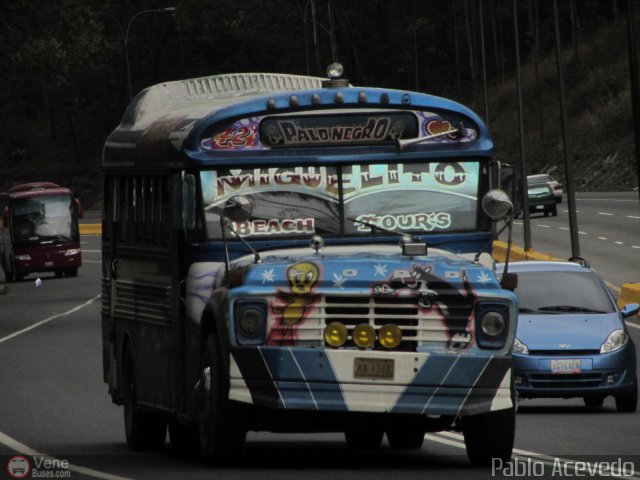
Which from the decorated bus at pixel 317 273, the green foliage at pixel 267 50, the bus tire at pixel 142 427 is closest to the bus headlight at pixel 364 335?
the decorated bus at pixel 317 273

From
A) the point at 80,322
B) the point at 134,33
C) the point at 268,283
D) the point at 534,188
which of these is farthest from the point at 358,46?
the point at 268,283

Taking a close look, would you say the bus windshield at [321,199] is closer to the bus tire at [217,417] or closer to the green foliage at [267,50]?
the bus tire at [217,417]

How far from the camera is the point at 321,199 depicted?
12.4 meters

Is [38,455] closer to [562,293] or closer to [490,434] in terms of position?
[490,434]

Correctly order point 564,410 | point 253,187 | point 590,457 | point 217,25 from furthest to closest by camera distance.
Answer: point 217,25 → point 564,410 → point 590,457 → point 253,187

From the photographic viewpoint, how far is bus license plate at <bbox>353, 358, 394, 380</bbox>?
1130 cm

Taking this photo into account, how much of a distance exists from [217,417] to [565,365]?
7432 millimetres

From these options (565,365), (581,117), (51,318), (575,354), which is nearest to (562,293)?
(575,354)

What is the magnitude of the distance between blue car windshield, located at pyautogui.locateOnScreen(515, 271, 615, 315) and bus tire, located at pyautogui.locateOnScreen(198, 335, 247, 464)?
7.73 metres

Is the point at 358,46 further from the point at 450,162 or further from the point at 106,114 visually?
the point at 450,162

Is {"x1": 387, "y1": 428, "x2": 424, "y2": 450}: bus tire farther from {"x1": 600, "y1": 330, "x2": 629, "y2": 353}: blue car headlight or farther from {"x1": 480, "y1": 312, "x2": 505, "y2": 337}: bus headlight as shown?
{"x1": 600, "y1": 330, "x2": 629, "y2": 353}: blue car headlight

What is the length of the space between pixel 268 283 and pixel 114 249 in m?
3.97

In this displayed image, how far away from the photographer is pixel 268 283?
11.4m

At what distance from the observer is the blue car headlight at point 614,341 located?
60.8 ft
